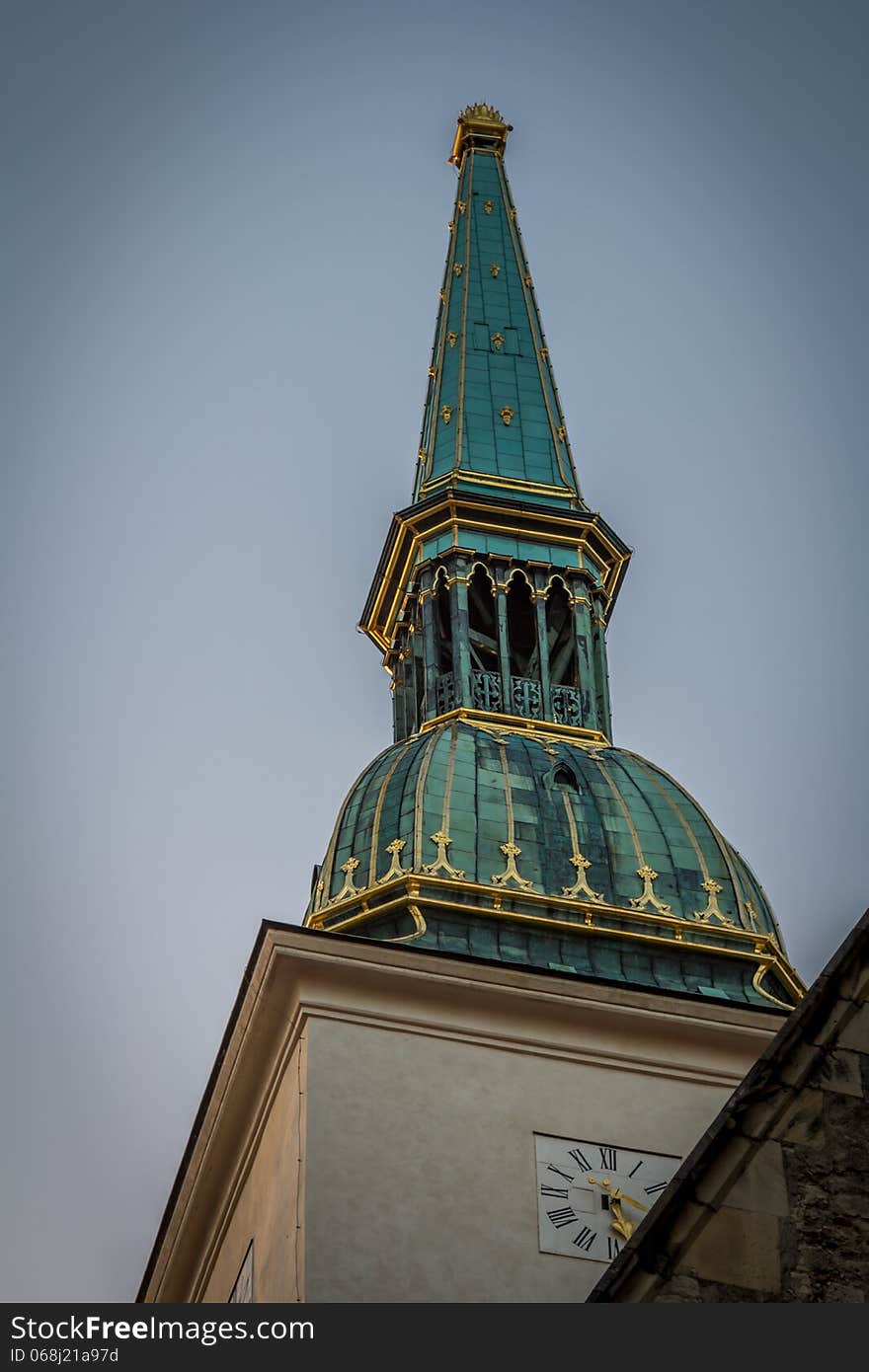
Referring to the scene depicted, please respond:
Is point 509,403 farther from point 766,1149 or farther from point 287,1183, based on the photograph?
point 766,1149

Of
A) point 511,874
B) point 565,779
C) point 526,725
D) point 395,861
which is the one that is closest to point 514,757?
point 565,779

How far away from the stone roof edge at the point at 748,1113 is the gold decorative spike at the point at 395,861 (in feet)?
65.4

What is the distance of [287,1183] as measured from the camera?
29.8 metres

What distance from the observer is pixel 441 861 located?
110 ft

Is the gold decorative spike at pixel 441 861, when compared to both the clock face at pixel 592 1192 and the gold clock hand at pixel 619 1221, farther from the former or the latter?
the gold clock hand at pixel 619 1221

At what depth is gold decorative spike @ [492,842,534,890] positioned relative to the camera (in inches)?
1316

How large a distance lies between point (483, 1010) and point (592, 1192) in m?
2.59

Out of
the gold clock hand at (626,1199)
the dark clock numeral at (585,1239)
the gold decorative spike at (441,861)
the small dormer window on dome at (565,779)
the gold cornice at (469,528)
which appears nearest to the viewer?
the dark clock numeral at (585,1239)

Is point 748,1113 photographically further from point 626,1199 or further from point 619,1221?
point 626,1199

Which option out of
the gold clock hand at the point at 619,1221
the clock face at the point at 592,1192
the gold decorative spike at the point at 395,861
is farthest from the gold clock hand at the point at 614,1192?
the gold decorative spike at the point at 395,861

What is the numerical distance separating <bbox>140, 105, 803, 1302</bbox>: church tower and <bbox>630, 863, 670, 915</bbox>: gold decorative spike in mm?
65

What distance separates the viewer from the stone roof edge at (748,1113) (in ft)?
42.3

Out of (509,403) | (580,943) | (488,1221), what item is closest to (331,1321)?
(488,1221)

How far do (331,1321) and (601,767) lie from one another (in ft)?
78.8
